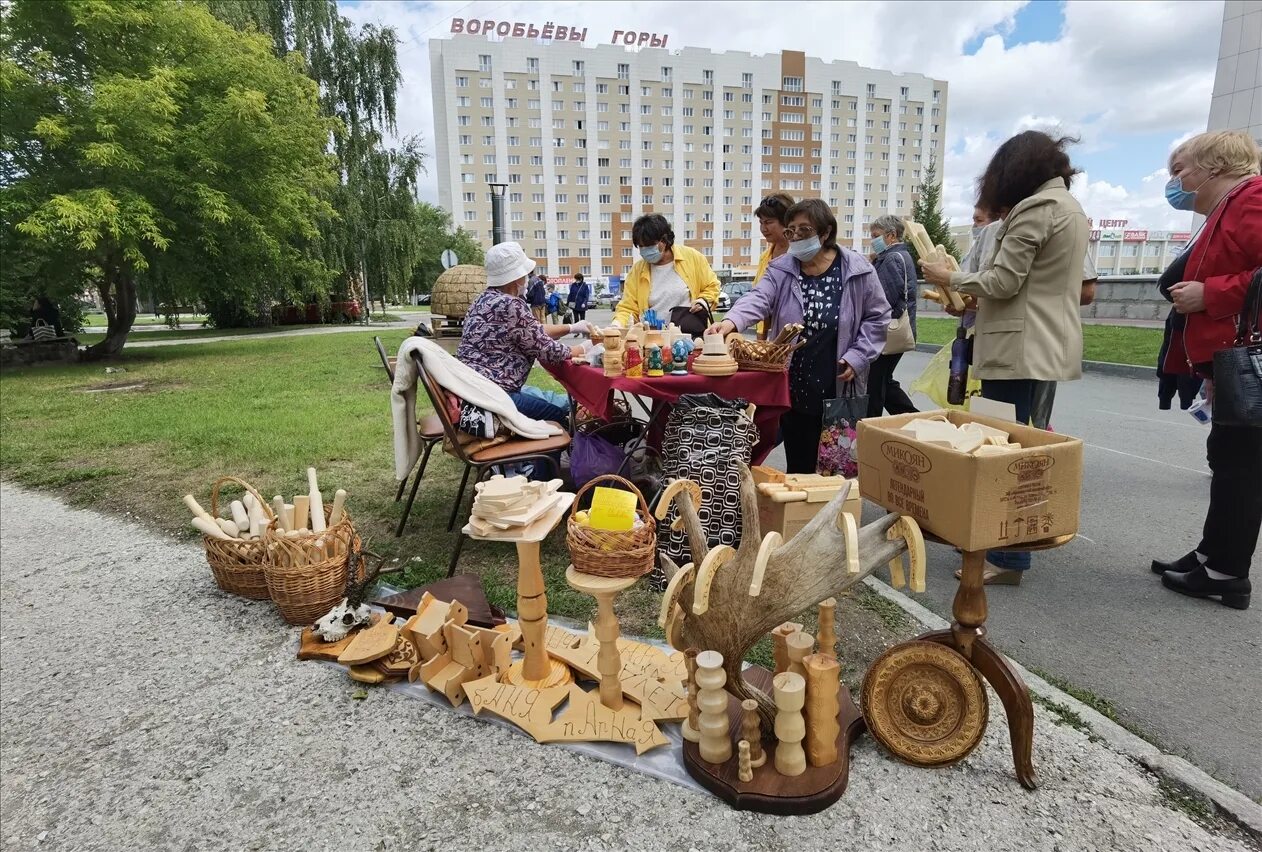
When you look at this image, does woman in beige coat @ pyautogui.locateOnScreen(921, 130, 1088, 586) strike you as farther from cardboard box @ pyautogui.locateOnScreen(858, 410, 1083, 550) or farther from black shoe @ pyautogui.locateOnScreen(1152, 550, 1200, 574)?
cardboard box @ pyautogui.locateOnScreen(858, 410, 1083, 550)

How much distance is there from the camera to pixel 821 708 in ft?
6.15

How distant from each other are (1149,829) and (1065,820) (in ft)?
0.65

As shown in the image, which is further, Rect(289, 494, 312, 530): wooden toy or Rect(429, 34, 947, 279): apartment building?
Rect(429, 34, 947, 279): apartment building

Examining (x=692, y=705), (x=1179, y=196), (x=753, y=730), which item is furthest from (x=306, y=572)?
(x=1179, y=196)

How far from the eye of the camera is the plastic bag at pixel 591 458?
381 cm

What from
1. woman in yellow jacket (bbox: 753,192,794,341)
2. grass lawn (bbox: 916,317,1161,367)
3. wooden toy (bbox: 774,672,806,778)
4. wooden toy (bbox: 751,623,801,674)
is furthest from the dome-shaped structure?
wooden toy (bbox: 774,672,806,778)

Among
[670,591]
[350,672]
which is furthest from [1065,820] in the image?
[350,672]

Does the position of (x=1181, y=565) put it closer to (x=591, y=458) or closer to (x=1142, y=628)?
(x=1142, y=628)

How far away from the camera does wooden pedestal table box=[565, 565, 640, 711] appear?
79.7 inches

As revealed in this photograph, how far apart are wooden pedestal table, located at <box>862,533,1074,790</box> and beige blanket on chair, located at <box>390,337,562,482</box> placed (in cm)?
229

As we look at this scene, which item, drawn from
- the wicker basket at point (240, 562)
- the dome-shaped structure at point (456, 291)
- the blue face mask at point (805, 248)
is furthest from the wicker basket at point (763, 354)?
the dome-shaped structure at point (456, 291)

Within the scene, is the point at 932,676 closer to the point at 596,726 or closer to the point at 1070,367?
the point at 596,726

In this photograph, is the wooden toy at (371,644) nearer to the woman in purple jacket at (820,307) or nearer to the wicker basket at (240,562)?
the wicker basket at (240,562)

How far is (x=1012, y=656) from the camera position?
2.61 meters
